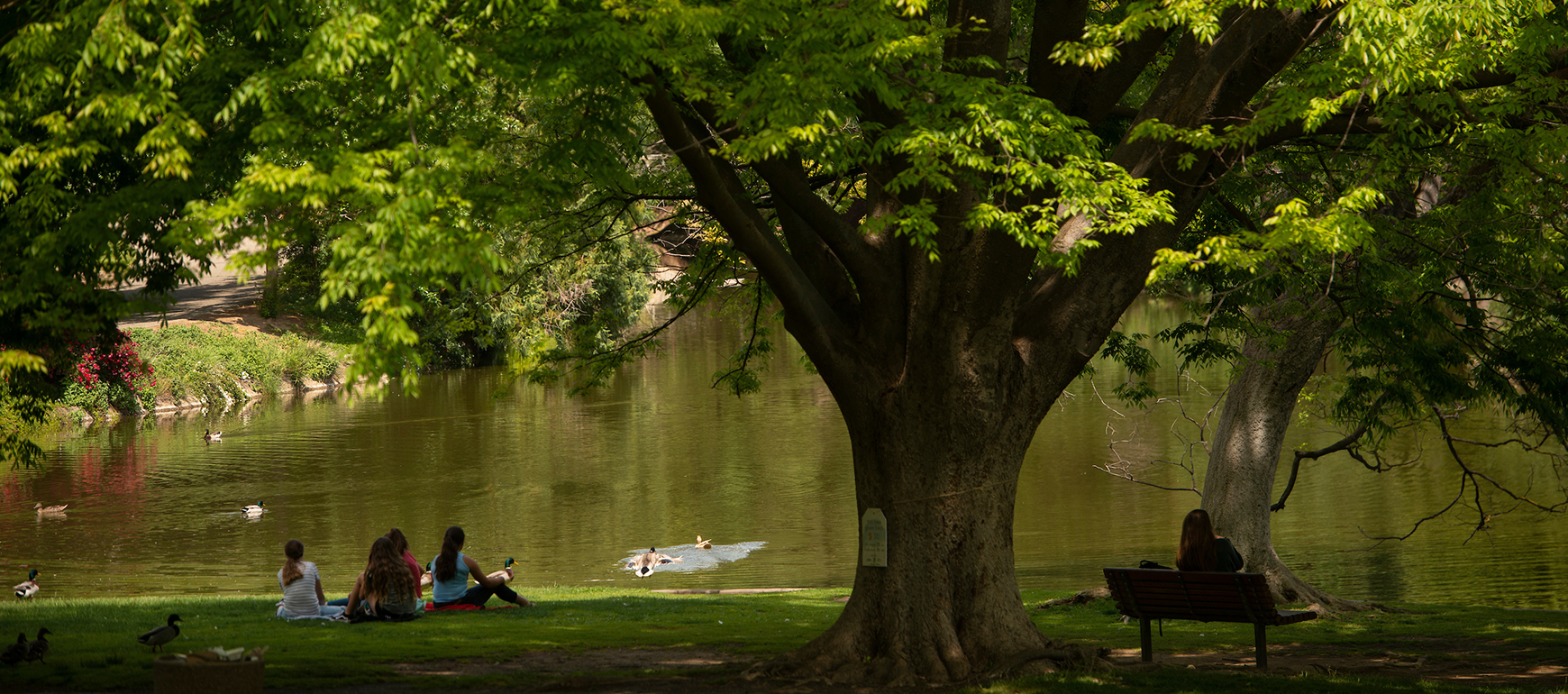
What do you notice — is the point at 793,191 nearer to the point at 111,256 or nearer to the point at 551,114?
the point at 551,114

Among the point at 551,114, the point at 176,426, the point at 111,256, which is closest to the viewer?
the point at 111,256

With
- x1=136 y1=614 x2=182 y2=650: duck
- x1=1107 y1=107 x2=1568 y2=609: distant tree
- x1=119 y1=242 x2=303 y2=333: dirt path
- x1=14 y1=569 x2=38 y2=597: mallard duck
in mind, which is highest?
x1=119 y1=242 x2=303 y2=333: dirt path

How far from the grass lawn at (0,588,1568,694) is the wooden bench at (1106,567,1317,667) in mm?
371

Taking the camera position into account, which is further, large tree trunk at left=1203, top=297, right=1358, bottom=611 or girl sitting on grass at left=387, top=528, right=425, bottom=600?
large tree trunk at left=1203, top=297, right=1358, bottom=611

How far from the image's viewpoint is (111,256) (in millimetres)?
7355

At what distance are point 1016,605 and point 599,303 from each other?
36.5 metres

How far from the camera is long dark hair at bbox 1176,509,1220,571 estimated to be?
9.10 meters

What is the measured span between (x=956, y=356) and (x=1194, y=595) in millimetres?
2394

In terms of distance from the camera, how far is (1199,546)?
9.12 meters

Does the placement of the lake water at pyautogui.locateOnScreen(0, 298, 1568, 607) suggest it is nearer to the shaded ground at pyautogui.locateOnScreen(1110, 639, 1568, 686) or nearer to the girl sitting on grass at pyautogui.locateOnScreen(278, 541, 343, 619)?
the girl sitting on grass at pyautogui.locateOnScreen(278, 541, 343, 619)

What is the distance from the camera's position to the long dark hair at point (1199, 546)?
9102mm

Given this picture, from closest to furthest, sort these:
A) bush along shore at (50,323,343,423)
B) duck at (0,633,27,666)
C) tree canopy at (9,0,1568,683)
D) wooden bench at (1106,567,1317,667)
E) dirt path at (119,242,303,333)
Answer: tree canopy at (9,0,1568,683), wooden bench at (1106,567,1317,667), duck at (0,633,27,666), bush along shore at (50,323,343,423), dirt path at (119,242,303,333)

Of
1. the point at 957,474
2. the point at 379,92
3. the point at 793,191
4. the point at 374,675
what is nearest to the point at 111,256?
the point at 379,92

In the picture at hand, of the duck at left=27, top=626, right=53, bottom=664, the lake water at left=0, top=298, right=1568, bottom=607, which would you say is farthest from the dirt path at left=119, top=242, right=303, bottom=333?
the duck at left=27, top=626, right=53, bottom=664
